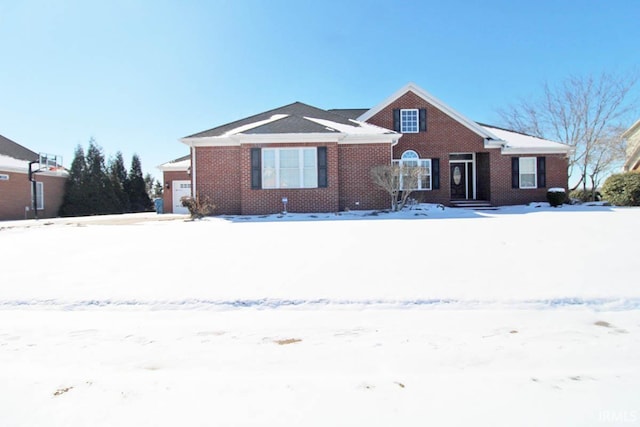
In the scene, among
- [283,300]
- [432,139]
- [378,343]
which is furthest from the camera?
[432,139]

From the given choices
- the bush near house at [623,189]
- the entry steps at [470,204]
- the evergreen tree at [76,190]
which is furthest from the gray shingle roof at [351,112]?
the evergreen tree at [76,190]

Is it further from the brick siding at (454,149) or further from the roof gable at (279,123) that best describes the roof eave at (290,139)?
the brick siding at (454,149)

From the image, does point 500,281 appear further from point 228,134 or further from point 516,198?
point 516,198

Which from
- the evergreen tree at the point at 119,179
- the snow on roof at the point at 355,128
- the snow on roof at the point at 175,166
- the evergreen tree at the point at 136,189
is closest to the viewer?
the snow on roof at the point at 355,128

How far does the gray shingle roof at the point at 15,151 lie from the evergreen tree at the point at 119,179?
4.69 metres

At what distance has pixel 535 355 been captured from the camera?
9.22ft

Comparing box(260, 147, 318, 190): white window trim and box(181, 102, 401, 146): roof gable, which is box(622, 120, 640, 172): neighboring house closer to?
box(181, 102, 401, 146): roof gable

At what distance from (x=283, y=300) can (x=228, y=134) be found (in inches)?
465

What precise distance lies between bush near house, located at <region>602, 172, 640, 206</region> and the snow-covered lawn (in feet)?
39.6

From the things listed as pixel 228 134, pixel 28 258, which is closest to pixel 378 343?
pixel 28 258

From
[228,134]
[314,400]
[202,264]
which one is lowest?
[314,400]

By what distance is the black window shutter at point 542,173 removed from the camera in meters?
18.4

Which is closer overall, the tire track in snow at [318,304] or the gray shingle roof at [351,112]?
the tire track in snow at [318,304]

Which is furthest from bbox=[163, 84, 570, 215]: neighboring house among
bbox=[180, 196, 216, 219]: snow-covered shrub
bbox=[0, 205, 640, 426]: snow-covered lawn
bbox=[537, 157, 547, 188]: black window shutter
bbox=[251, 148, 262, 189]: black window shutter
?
bbox=[0, 205, 640, 426]: snow-covered lawn
